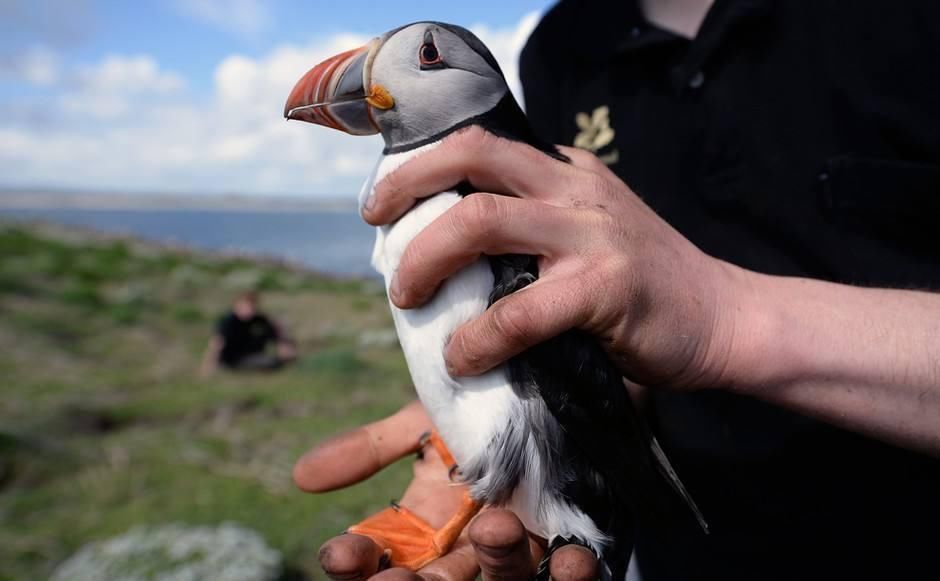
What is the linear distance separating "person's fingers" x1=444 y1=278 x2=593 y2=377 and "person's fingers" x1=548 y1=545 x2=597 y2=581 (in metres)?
0.56

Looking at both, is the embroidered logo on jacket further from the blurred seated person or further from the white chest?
the blurred seated person

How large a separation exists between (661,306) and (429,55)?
108 centimetres

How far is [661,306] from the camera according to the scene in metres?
1.67

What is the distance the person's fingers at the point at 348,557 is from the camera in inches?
70.9

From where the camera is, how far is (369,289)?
23.3 metres

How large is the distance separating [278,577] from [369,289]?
1887 cm

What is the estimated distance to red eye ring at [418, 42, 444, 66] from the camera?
6.91ft

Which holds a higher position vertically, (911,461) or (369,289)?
(911,461)

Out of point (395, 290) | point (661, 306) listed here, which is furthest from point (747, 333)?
point (395, 290)

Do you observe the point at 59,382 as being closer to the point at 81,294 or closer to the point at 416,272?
the point at 81,294

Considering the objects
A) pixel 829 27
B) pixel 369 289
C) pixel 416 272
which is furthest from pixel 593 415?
pixel 369 289

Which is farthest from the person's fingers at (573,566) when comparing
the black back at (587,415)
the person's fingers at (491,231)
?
the person's fingers at (491,231)

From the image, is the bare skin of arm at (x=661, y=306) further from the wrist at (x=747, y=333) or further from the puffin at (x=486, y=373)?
the puffin at (x=486, y=373)

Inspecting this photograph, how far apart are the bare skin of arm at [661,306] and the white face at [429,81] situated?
1.19 feet
